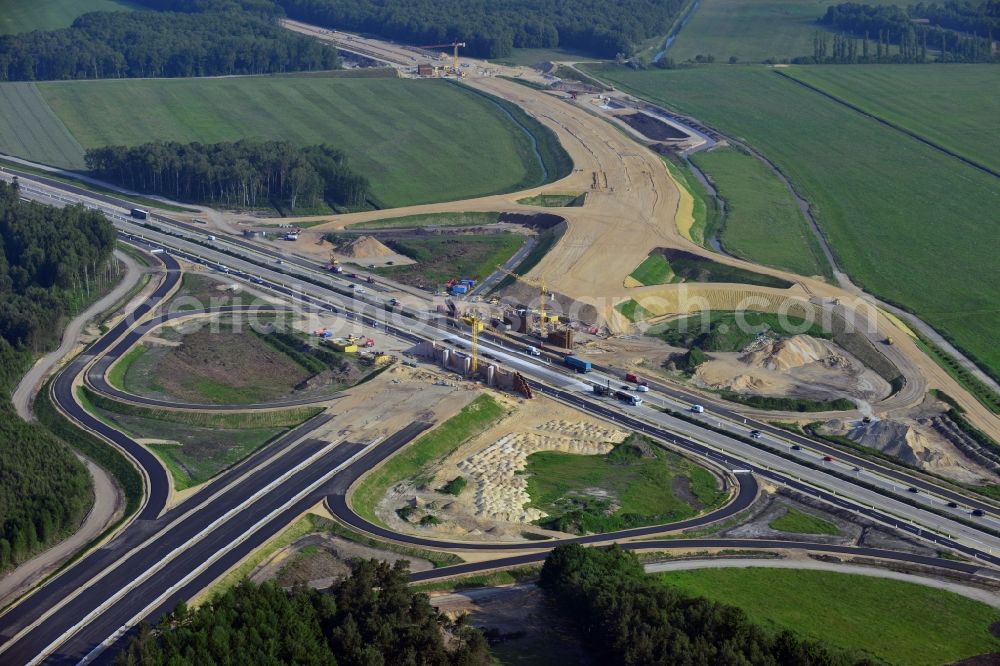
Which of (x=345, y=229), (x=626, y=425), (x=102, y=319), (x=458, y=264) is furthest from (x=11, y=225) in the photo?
(x=626, y=425)

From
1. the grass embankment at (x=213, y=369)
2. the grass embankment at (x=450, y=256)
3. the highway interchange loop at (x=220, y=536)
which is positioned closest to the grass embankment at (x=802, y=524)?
the highway interchange loop at (x=220, y=536)

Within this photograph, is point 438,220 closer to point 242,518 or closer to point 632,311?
point 632,311

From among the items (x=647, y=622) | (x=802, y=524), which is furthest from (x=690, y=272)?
(x=647, y=622)

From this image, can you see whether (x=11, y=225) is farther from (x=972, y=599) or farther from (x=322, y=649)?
(x=972, y=599)

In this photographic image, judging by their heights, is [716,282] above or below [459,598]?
above

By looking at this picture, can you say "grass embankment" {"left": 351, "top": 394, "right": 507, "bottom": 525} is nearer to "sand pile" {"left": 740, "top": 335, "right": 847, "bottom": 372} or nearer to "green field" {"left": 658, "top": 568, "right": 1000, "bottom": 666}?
"green field" {"left": 658, "top": 568, "right": 1000, "bottom": 666}

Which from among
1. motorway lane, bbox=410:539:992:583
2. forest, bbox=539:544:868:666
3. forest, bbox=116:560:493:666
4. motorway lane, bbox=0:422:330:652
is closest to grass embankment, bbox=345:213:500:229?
motorway lane, bbox=0:422:330:652
